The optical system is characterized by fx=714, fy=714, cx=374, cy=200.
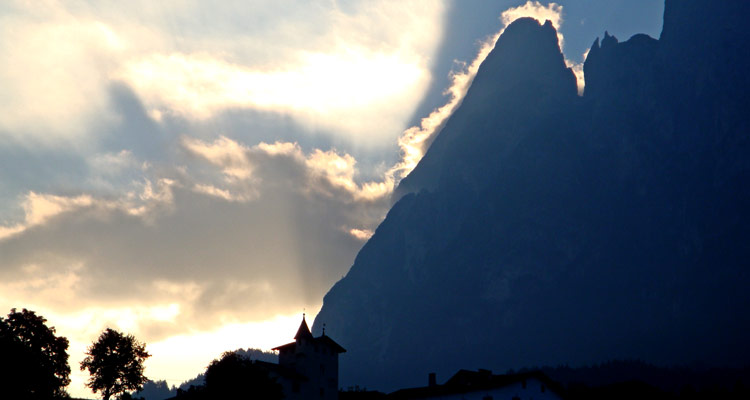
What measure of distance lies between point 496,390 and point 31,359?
5047cm

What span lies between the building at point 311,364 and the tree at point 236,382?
2534cm

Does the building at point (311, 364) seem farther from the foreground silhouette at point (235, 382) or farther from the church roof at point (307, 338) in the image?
the foreground silhouette at point (235, 382)

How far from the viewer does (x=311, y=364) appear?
10369 centimetres

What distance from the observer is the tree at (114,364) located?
317ft

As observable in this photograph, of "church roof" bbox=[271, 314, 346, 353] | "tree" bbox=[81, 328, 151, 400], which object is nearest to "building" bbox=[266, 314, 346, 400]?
"church roof" bbox=[271, 314, 346, 353]

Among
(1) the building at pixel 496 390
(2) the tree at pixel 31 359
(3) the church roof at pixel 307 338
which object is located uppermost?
(3) the church roof at pixel 307 338

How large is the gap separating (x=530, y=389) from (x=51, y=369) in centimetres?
5491

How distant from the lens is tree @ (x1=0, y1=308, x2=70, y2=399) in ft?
246

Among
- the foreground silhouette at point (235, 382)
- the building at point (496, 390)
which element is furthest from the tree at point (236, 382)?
the building at point (496, 390)

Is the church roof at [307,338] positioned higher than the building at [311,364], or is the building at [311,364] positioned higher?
the church roof at [307,338]

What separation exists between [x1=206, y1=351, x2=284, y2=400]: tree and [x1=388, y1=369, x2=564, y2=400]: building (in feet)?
47.4

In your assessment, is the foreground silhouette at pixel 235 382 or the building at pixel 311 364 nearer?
the foreground silhouette at pixel 235 382

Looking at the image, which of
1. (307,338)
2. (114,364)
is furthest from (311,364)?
(114,364)

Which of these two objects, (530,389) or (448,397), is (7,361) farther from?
(530,389)
